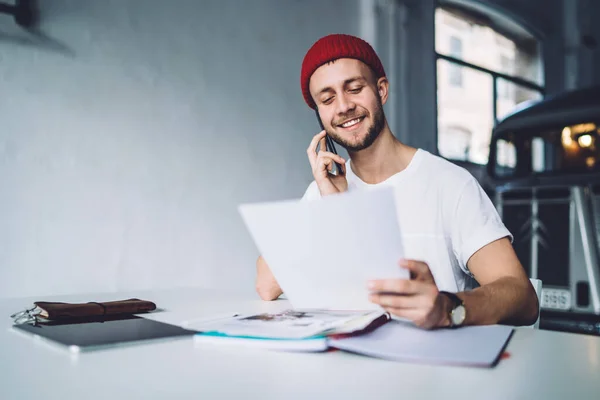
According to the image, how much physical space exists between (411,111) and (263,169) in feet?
5.20

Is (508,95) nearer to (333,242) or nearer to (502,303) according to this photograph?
(502,303)

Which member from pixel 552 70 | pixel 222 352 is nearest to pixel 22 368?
pixel 222 352

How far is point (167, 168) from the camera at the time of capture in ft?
7.86

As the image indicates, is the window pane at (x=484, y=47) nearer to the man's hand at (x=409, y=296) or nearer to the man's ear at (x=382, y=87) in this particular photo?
the man's ear at (x=382, y=87)

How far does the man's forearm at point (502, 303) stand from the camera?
0.80 metres

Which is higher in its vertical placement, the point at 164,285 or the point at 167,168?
the point at 167,168

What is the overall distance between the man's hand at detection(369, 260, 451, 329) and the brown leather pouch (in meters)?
0.52

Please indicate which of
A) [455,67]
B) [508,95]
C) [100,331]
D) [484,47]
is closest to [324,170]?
[100,331]

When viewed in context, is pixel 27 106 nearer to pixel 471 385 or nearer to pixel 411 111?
pixel 471 385

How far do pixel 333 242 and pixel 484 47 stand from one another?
5109 mm

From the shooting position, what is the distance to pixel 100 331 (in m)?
0.80

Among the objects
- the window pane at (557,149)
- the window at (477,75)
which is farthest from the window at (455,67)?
the window pane at (557,149)

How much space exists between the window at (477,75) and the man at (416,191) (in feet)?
9.45

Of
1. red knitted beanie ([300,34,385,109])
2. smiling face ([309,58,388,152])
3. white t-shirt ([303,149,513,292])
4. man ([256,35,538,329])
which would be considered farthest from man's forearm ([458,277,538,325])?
red knitted beanie ([300,34,385,109])
